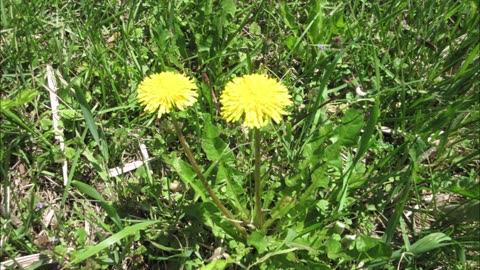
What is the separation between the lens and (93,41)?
2326 mm

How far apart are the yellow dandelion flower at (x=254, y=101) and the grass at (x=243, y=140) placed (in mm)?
402

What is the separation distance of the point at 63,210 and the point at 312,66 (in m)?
1.34

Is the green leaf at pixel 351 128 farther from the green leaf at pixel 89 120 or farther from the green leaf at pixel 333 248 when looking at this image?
the green leaf at pixel 89 120

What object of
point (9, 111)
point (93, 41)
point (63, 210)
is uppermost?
point (93, 41)

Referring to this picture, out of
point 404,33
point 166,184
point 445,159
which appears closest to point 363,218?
point 445,159

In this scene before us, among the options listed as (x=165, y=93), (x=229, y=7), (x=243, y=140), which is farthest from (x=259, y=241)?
(x=229, y=7)

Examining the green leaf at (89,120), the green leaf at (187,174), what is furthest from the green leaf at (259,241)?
the green leaf at (89,120)

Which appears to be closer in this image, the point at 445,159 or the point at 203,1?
the point at 445,159

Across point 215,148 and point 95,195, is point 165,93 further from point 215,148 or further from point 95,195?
point 95,195

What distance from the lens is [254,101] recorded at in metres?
1.50

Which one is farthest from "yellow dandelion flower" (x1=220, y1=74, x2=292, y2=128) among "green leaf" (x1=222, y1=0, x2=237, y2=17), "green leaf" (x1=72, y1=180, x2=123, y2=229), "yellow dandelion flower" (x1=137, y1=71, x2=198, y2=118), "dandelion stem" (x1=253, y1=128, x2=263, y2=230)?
"green leaf" (x1=222, y1=0, x2=237, y2=17)

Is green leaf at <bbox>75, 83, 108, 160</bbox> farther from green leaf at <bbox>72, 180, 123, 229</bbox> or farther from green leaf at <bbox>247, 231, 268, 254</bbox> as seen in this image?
green leaf at <bbox>247, 231, 268, 254</bbox>

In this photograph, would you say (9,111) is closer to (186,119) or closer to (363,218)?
(186,119)

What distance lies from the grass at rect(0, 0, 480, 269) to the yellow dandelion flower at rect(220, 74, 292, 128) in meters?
0.40
